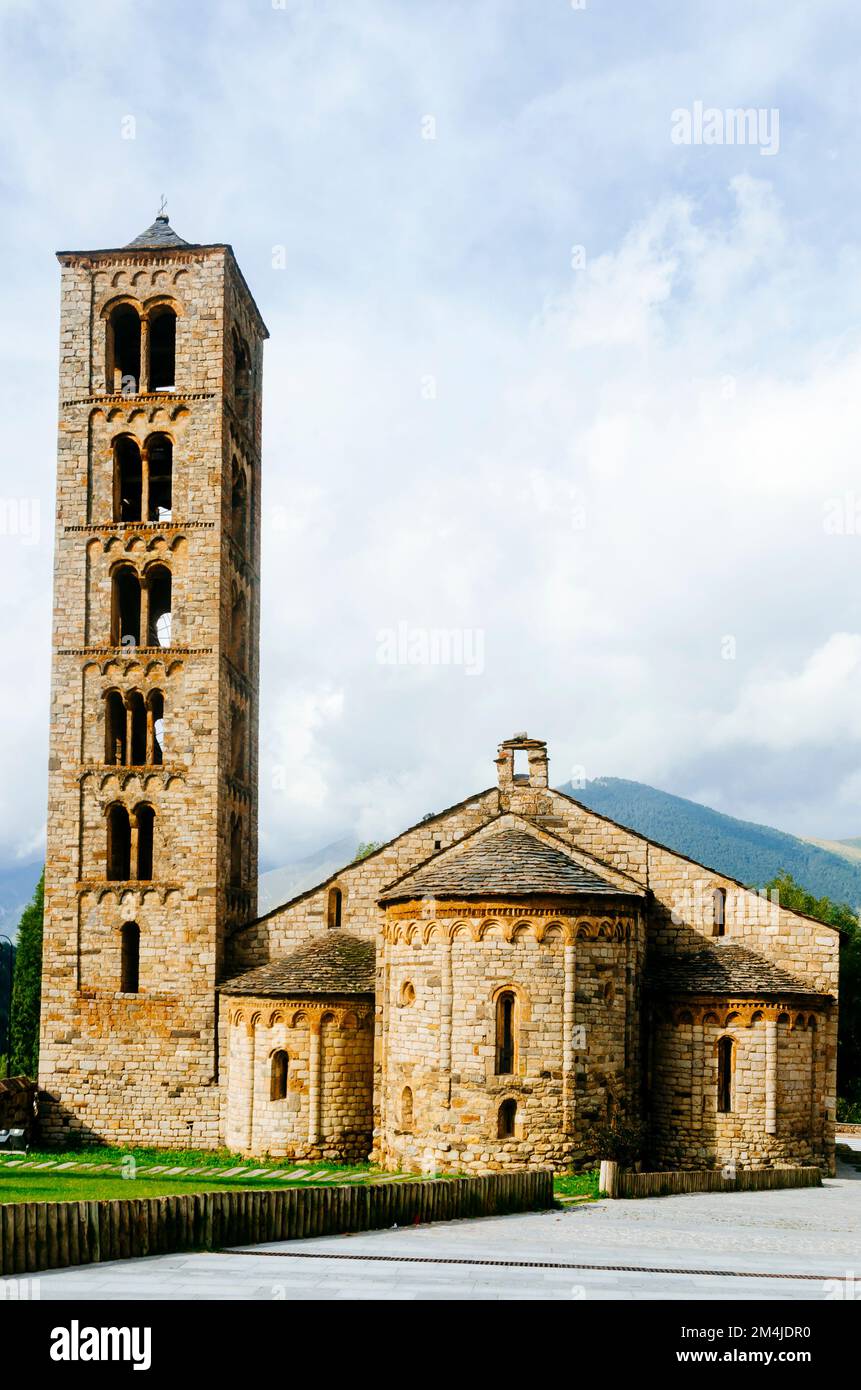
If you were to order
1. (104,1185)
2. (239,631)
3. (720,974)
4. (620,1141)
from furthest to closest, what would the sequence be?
1. (239,631)
2. (720,974)
3. (620,1141)
4. (104,1185)

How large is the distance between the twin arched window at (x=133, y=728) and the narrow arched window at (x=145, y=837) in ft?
4.04

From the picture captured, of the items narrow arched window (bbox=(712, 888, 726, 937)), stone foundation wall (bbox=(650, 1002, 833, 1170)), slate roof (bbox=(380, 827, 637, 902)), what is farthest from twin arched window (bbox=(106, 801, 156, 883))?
narrow arched window (bbox=(712, 888, 726, 937))

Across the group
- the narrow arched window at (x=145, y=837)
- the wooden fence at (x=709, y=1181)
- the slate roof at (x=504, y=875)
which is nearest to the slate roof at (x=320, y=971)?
the slate roof at (x=504, y=875)

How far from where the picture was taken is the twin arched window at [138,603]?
3425cm

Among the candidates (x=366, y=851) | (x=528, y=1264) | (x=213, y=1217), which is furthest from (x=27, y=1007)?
(x=528, y=1264)

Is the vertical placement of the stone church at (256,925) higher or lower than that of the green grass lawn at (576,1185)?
higher

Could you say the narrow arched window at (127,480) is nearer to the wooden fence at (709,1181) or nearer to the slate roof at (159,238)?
the slate roof at (159,238)

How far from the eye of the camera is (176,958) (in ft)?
108

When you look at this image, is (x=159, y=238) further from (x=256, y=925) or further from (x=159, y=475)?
(x=256, y=925)

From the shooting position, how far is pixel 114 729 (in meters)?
34.4

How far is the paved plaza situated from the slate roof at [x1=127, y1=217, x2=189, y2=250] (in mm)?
27131

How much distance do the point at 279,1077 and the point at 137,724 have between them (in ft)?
33.2

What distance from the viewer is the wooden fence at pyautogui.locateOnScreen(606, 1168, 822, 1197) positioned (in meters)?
23.3
